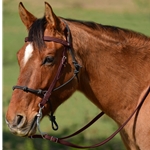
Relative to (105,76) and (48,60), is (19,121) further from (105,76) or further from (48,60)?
(105,76)

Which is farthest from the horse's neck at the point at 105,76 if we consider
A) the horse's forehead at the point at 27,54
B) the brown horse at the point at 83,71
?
the horse's forehead at the point at 27,54

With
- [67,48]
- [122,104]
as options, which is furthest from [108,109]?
[67,48]

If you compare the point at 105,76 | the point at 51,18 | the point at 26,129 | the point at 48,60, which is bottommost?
the point at 26,129

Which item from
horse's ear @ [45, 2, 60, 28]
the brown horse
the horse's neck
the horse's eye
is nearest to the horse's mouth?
the brown horse

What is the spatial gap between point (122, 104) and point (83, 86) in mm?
350

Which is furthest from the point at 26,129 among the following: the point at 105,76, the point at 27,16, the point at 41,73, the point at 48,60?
the point at 27,16

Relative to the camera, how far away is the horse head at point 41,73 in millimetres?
3160

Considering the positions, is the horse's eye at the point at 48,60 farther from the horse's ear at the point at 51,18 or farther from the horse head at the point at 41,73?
the horse's ear at the point at 51,18

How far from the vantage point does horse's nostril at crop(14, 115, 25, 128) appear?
3.13 meters

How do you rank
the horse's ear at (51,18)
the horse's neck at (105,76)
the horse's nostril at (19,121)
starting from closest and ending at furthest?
the horse's nostril at (19,121) → the horse's ear at (51,18) → the horse's neck at (105,76)

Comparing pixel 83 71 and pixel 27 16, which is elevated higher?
pixel 27 16

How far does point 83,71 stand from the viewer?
343cm

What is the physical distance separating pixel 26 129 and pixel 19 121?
3.8 inches

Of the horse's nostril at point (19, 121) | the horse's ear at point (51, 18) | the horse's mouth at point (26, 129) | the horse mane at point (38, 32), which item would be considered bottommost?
the horse's mouth at point (26, 129)
